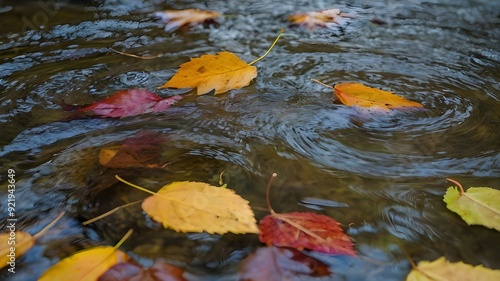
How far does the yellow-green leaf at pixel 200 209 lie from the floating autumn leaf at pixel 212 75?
1.48ft

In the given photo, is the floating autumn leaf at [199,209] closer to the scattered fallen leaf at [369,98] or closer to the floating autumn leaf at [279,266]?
the floating autumn leaf at [279,266]

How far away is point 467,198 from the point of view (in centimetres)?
84

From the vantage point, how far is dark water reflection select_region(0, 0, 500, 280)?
2.50ft

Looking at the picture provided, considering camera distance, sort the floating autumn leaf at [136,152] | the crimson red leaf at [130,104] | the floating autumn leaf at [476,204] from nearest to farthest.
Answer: the floating autumn leaf at [476,204] < the floating autumn leaf at [136,152] < the crimson red leaf at [130,104]

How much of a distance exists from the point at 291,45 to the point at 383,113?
546 millimetres

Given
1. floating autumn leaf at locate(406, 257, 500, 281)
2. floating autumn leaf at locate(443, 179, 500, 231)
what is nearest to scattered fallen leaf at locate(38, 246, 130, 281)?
floating autumn leaf at locate(406, 257, 500, 281)

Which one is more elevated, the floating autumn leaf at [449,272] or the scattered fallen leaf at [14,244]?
the scattered fallen leaf at [14,244]

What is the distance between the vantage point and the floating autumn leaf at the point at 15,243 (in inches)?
28.3

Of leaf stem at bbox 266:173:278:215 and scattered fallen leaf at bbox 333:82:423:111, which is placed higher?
scattered fallen leaf at bbox 333:82:423:111

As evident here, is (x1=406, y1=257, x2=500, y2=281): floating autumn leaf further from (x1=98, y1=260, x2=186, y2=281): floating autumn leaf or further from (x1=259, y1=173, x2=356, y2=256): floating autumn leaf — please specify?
(x1=98, y1=260, x2=186, y2=281): floating autumn leaf

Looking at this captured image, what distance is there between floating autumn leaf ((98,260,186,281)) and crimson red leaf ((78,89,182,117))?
19.1 inches

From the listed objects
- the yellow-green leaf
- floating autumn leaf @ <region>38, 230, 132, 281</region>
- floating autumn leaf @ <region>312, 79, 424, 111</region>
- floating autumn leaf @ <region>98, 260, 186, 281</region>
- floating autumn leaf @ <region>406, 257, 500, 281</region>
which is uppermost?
floating autumn leaf @ <region>312, 79, 424, 111</region>

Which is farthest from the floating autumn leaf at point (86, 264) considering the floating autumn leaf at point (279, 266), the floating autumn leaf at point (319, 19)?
the floating autumn leaf at point (319, 19)

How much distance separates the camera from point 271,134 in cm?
105
